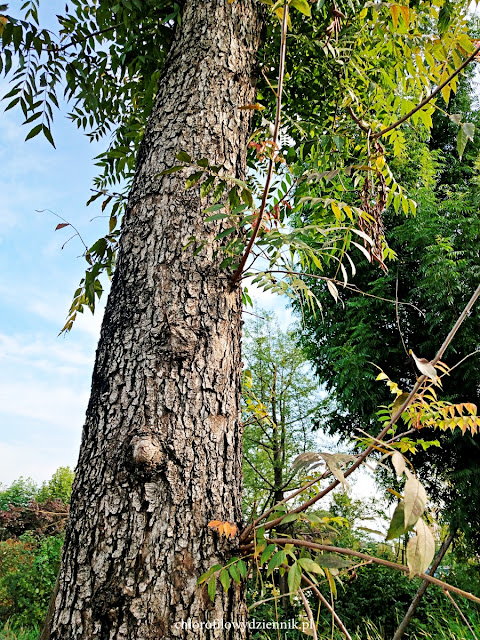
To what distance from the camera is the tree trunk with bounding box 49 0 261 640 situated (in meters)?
0.70

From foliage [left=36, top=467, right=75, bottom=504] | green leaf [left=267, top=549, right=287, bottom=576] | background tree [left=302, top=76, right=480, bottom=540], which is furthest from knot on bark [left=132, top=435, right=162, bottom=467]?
foliage [left=36, top=467, right=75, bottom=504]

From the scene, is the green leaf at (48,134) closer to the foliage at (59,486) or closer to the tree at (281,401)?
the tree at (281,401)

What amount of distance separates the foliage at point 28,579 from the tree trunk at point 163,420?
5.64 metres

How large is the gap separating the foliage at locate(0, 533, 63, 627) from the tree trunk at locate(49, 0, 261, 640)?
5.64 meters

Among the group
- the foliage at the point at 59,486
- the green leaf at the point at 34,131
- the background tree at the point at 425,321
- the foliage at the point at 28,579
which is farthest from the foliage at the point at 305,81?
the foliage at the point at 59,486

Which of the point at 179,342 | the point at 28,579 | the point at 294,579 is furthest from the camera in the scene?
the point at 28,579

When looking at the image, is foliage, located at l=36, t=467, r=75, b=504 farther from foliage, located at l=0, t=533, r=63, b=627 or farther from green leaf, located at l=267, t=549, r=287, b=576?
green leaf, located at l=267, t=549, r=287, b=576

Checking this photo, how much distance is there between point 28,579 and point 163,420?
6411 mm

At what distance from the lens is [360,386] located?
558 centimetres

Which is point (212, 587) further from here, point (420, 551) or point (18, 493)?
point (18, 493)

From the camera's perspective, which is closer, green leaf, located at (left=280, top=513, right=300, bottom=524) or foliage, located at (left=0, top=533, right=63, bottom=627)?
green leaf, located at (left=280, top=513, right=300, bottom=524)

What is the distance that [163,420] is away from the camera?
0.81 metres

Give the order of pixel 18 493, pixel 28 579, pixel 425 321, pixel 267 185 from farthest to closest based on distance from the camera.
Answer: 1. pixel 18 493
2. pixel 28 579
3. pixel 425 321
4. pixel 267 185

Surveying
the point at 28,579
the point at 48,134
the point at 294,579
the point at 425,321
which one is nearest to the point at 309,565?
the point at 294,579
